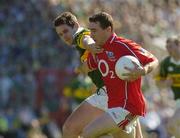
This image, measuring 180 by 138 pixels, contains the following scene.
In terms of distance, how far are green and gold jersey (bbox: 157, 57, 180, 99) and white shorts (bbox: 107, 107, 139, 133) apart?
274 centimetres

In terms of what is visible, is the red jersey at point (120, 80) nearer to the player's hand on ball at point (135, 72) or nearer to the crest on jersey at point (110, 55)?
the crest on jersey at point (110, 55)

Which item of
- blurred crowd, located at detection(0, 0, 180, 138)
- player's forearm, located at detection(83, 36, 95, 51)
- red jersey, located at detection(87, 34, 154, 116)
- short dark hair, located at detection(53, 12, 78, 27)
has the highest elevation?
short dark hair, located at detection(53, 12, 78, 27)

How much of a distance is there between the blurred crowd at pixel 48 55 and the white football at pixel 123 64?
8.04m

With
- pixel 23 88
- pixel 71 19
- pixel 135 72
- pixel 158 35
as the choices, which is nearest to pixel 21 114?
pixel 23 88

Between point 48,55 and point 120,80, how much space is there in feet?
40.0

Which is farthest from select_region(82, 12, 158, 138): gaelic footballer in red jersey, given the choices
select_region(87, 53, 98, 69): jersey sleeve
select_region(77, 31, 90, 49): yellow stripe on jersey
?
select_region(87, 53, 98, 69): jersey sleeve

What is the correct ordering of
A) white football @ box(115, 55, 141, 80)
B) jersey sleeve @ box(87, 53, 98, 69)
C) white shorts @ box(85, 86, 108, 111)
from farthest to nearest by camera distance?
white shorts @ box(85, 86, 108, 111) < jersey sleeve @ box(87, 53, 98, 69) < white football @ box(115, 55, 141, 80)

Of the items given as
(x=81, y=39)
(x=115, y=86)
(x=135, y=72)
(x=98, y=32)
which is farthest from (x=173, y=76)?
(x=135, y=72)

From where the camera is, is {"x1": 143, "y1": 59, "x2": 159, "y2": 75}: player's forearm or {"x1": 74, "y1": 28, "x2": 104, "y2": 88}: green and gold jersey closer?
{"x1": 143, "y1": 59, "x2": 159, "y2": 75}: player's forearm

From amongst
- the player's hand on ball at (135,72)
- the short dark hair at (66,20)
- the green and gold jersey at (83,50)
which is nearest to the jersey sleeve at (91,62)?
the green and gold jersey at (83,50)

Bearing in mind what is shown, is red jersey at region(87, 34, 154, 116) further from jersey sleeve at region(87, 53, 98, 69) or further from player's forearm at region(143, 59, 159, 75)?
jersey sleeve at region(87, 53, 98, 69)

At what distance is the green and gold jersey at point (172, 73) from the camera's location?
454 inches

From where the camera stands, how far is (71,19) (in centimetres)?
988

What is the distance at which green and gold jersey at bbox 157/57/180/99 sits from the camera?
454 inches
